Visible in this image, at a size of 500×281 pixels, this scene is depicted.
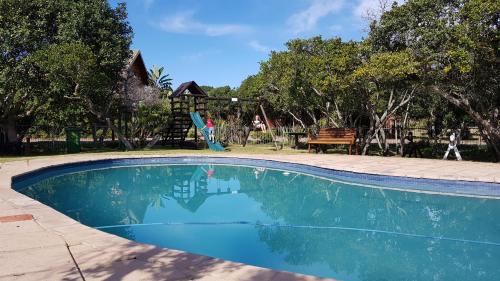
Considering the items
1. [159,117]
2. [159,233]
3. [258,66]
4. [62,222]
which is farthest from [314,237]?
[159,117]

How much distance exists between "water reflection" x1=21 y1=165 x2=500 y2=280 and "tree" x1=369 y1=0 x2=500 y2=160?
4432 mm

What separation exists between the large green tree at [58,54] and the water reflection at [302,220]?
558 centimetres

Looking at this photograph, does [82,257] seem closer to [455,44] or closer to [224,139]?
[455,44]

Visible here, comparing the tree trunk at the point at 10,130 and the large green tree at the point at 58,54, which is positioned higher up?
the large green tree at the point at 58,54

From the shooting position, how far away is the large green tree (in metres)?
16.5

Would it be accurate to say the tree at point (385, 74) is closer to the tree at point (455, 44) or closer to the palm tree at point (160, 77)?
the tree at point (455, 44)

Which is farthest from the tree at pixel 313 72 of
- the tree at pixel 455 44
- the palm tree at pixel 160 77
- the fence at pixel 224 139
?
the palm tree at pixel 160 77

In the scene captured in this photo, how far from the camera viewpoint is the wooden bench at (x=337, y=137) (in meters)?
16.6

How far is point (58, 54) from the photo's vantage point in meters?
16.4

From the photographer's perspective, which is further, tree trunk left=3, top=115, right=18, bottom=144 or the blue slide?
the blue slide

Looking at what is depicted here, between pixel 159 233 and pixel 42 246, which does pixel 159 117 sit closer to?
pixel 159 233

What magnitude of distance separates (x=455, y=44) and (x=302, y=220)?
277 inches

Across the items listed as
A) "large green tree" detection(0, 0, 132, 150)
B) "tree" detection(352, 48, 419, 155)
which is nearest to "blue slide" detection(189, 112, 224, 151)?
"large green tree" detection(0, 0, 132, 150)

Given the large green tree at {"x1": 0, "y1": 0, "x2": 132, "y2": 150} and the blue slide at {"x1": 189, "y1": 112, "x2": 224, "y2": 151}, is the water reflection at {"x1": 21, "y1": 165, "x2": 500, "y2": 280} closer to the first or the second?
the large green tree at {"x1": 0, "y1": 0, "x2": 132, "y2": 150}
